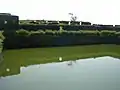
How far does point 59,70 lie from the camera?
13.9 m

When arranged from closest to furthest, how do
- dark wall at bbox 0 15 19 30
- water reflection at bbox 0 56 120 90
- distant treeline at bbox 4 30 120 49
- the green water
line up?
water reflection at bbox 0 56 120 90 → the green water → distant treeline at bbox 4 30 120 49 → dark wall at bbox 0 15 19 30

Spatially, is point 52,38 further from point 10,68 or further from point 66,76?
point 10,68

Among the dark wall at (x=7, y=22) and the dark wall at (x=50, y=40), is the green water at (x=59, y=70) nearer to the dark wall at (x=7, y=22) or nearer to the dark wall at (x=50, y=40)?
the dark wall at (x=50, y=40)

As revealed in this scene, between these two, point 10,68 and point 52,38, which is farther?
point 52,38

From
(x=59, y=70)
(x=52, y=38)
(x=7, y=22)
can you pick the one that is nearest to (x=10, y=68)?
(x=59, y=70)

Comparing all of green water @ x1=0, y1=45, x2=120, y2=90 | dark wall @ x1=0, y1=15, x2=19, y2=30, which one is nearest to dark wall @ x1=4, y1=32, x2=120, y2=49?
green water @ x1=0, y1=45, x2=120, y2=90

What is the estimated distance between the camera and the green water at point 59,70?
439 inches

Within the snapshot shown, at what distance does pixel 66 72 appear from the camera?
553 inches

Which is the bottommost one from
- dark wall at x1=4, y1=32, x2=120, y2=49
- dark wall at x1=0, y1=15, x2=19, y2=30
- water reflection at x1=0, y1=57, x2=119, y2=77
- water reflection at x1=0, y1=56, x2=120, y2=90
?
water reflection at x1=0, y1=56, x2=120, y2=90

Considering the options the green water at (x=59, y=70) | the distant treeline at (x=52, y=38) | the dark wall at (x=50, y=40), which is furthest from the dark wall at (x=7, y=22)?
the green water at (x=59, y=70)

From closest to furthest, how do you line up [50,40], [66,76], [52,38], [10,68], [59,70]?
[10,68], [66,76], [59,70], [50,40], [52,38]

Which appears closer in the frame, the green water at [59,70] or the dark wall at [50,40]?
the green water at [59,70]

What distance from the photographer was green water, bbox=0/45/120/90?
11.1 metres

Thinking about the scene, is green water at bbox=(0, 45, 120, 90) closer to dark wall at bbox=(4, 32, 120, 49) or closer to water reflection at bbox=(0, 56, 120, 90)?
water reflection at bbox=(0, 56, 120, 90)
